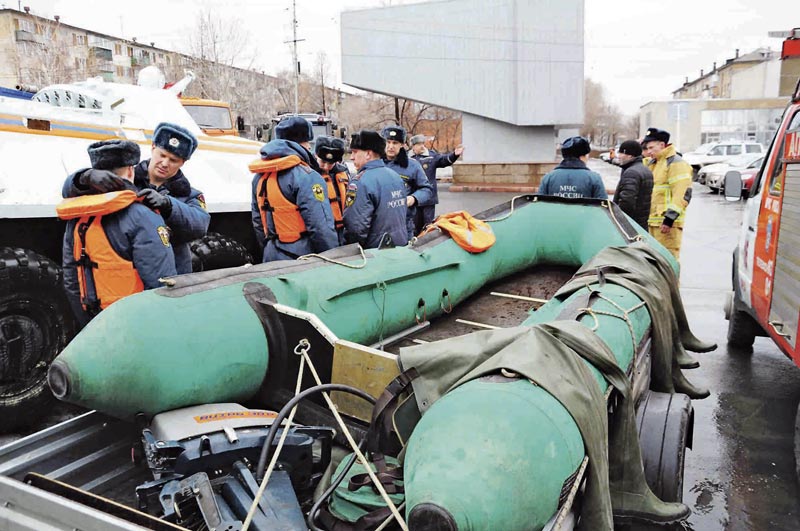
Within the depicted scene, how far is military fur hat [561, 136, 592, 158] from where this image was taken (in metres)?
5.86

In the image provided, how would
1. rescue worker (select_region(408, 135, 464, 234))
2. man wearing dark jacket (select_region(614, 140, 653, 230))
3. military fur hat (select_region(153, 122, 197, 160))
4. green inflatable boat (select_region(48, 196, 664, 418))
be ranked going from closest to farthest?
green inflatable boat (select_region(48, 196, 664, 418)), military fur hat (select_region(153, 122, 197, 160)), man wearing dark jacket (select_region(614, 140, 653, 230)), rescue worker (select_region(408, 135, 464, 234))

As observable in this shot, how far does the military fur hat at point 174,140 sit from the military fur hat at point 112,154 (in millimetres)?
172

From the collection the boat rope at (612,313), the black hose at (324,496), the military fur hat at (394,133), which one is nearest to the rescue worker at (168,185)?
the black hose at (324,496)

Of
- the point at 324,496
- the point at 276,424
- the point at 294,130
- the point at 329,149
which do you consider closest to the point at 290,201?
the point at 294,130

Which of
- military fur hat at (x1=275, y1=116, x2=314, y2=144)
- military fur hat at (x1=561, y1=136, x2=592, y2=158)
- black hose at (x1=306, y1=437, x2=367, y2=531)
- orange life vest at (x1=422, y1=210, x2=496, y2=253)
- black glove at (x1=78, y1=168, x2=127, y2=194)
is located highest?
military fur hat at (x1=275, y1=116, x2=314, y2=144)

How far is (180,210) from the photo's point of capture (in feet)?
10.7

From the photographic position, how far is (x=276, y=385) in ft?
9.91

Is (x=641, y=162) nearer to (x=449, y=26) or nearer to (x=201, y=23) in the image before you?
(x=449, y=26)

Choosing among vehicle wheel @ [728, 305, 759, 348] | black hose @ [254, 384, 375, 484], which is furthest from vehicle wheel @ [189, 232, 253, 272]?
vehicle wheel @ [728, 305, 759, 348]

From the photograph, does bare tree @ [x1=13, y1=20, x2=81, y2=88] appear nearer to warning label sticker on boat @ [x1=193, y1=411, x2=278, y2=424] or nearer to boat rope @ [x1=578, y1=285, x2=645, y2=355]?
warning label sticker on boat @ [x1=193, y1=411, x2=278, y2=424]

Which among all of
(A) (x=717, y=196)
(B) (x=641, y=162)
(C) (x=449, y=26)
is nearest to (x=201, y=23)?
(C) (x=449, y=26)

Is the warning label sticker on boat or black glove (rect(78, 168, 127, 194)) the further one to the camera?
black glove (rect(78, 168, 127, 194))

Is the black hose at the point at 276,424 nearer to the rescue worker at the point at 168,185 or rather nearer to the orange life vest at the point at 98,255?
the orange life vest at the point at 98,255

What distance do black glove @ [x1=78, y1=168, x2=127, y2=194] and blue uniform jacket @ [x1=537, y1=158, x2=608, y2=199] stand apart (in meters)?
4.02
